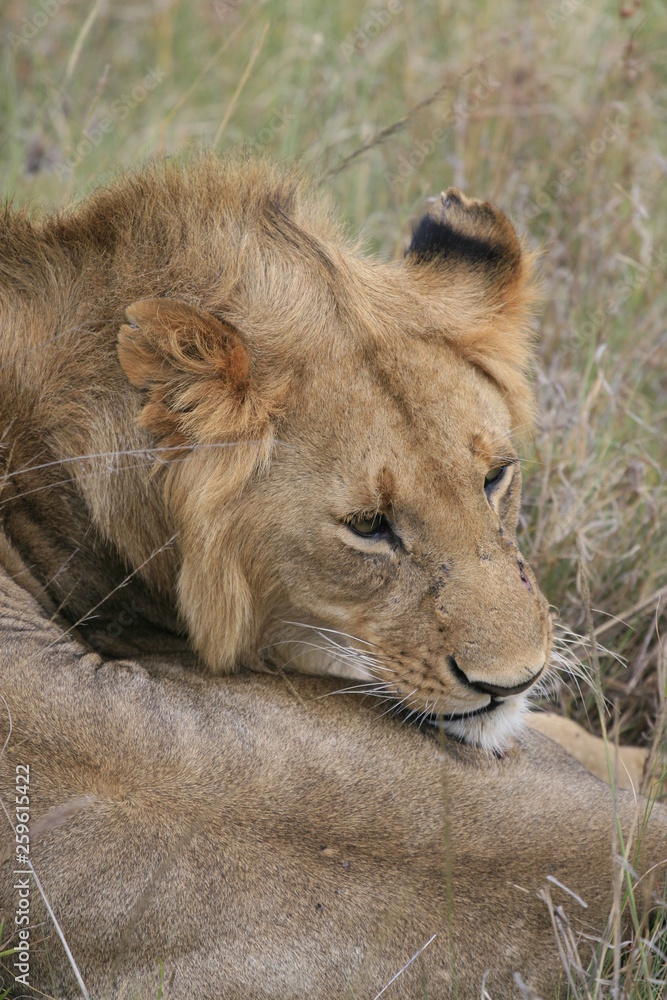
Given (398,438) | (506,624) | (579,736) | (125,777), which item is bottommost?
(579,736)

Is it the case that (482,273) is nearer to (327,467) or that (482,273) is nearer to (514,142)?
(327,467)

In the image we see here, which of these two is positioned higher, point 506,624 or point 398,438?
point 398,438

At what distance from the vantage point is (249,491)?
10.0ft

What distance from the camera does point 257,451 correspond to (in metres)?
2.98

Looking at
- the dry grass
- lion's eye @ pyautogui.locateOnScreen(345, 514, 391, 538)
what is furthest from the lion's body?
the dry grass

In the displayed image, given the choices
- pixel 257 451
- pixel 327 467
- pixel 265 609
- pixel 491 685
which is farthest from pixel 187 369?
pixel 491 685

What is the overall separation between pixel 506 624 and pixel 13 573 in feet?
4.52

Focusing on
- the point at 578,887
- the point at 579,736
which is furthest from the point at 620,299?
the point at 578,887

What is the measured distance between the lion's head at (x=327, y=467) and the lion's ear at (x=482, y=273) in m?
0.18

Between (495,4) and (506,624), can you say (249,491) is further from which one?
(495,4)

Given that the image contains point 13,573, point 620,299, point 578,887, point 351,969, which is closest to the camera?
point 351,969

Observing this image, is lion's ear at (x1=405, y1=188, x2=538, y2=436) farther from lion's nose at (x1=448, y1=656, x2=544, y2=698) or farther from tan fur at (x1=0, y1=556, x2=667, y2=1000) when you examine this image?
tan fur at (x1=0, y1=556, x2=667, y2=1000)

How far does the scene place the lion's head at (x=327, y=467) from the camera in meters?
2.91

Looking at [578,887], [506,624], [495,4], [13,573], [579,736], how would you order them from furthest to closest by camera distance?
[495,4] → [579,736] → [13,573] → [506,624] → [578,887]
